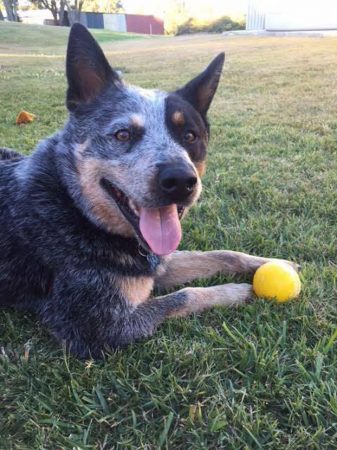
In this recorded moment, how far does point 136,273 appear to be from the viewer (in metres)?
2.82

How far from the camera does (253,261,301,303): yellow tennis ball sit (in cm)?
284

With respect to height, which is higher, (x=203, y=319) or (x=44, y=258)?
(x=44, y=258)

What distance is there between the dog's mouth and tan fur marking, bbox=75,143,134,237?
45mm

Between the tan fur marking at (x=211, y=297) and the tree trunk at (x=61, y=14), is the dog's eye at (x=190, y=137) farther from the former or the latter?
the tree trunk at (x=61, y=14)

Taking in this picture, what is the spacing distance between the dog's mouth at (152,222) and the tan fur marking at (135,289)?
0.26 metres

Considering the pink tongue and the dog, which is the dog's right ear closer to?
the dog

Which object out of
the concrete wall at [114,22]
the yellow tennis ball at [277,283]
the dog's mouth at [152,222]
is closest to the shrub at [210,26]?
the concrete wall at [114,22]

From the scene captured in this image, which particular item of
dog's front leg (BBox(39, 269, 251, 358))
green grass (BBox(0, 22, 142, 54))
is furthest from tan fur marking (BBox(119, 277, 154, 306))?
green grass (BBox(0, 22, 142, 54))

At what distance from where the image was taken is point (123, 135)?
289 cm

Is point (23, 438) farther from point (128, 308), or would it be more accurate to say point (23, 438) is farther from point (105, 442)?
point (128, 308)

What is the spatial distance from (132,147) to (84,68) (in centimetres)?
64

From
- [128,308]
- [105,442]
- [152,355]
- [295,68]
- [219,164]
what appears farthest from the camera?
[295,68]

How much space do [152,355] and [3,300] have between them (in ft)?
3.68

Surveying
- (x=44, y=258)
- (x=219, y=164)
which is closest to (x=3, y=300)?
(x=44, y=258)
